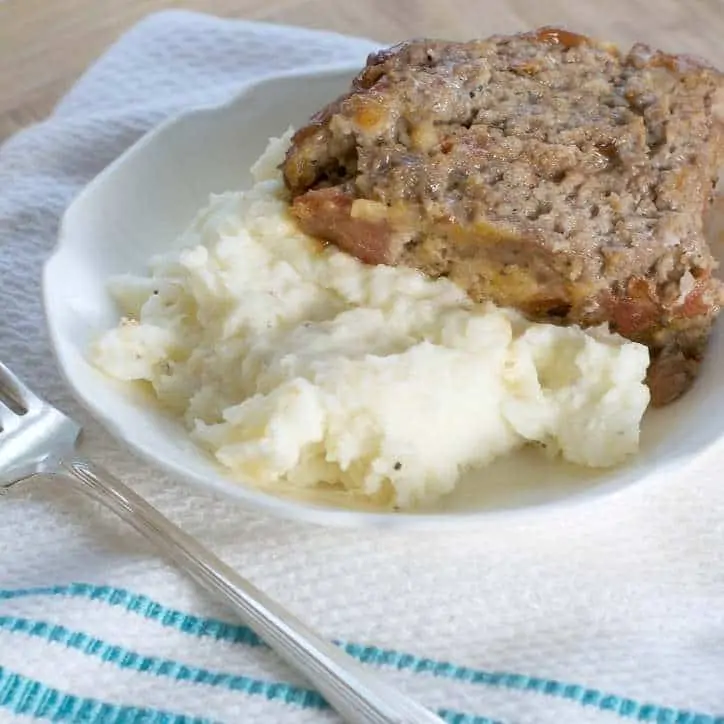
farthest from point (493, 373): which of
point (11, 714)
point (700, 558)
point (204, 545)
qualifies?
point (11, 714)

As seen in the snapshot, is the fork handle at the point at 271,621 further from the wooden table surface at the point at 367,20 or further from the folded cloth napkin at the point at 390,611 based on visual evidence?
the wooden table surface at the point at 367,20

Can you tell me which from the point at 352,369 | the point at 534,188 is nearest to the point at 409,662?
the point at 352,369

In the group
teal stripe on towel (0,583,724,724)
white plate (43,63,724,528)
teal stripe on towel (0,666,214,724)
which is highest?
white plate (43,63,724,528)

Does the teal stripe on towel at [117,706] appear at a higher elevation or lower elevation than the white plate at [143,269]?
lower

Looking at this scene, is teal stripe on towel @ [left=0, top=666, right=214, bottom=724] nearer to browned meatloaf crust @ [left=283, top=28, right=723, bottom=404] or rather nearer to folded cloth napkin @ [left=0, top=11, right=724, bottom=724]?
folded cloth napkin @ [left=0, top=11, right=724, bottom=724]

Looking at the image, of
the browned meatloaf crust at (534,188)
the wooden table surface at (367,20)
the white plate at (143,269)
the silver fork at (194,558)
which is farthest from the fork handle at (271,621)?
the wooden table surface at (367,20)

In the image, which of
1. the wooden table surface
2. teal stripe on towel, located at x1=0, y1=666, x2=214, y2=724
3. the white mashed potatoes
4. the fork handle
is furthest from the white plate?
the wooden table surface

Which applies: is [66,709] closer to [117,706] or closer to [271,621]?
[117,706]
